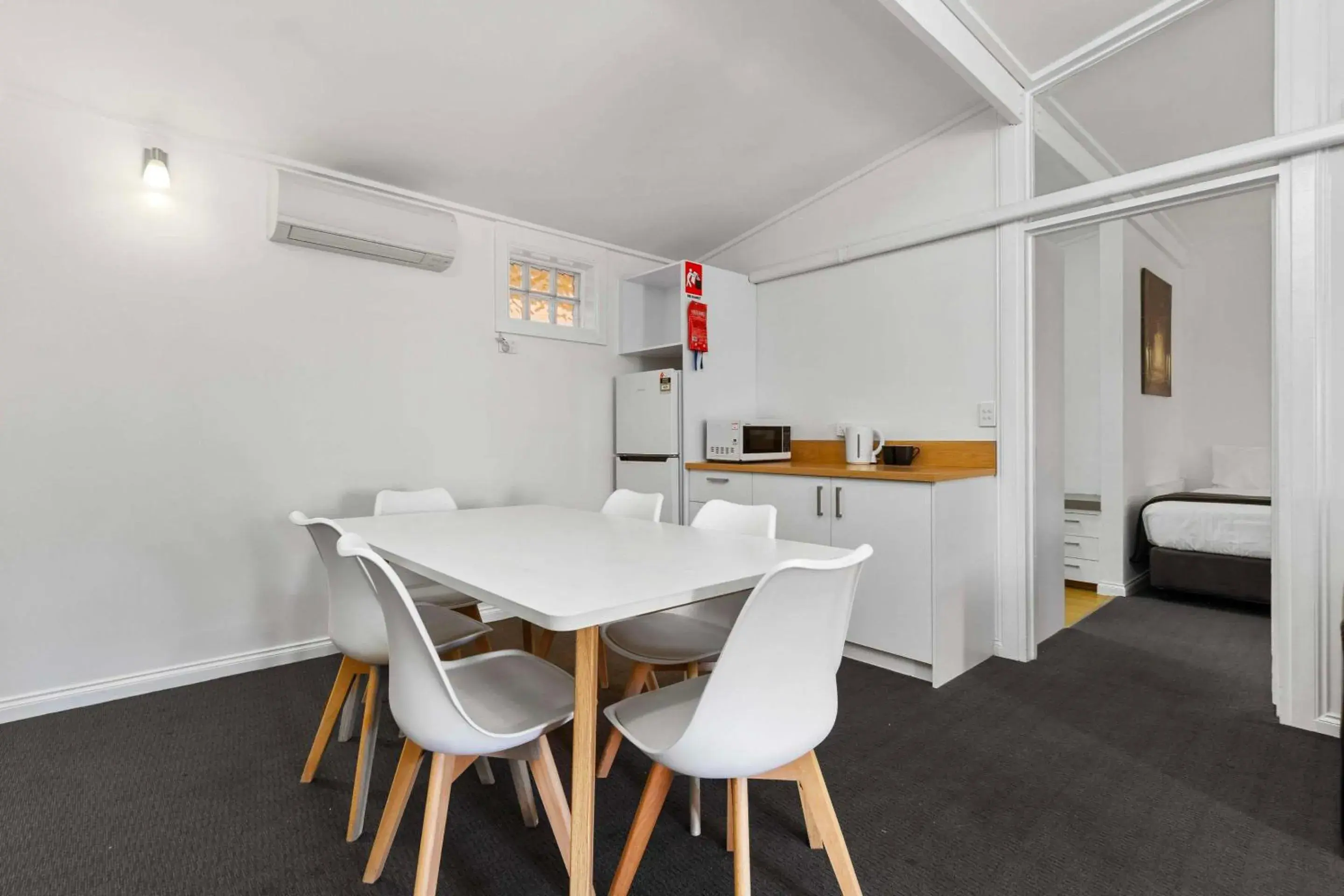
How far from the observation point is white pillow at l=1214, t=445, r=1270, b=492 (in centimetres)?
482

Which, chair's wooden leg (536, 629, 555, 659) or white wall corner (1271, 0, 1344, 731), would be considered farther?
chair's wooden leg (536, 629, 555, 659)

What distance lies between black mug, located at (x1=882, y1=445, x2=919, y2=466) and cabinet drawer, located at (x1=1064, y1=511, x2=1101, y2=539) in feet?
6.47

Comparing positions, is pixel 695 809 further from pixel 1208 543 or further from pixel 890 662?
pixel 1208 543

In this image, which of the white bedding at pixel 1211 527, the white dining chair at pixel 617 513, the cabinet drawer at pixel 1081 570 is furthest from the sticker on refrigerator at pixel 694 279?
the white bedding at pixel 1211 527

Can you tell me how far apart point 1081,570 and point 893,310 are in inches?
99.7

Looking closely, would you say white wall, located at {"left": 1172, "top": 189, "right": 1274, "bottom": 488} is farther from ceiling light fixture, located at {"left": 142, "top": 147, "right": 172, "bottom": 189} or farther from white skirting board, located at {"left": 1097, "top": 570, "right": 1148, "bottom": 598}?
ceiling light fixture, located at {"left": 142, "top": 147, "right": 172, "bottom": 189}

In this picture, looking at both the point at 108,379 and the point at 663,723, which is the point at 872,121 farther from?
the point at 108,379

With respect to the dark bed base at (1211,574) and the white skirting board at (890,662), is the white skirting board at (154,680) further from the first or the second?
the dark bed base at (1211,574)

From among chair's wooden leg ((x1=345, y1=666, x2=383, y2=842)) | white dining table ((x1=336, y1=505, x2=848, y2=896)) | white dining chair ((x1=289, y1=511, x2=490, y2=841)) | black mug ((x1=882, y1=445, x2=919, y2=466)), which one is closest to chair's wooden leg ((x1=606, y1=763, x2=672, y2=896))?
white dining table ((x1=336, y1=505, x2=848, y2=896))

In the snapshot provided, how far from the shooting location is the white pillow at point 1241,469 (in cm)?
482

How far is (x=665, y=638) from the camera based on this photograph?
73.7 inches

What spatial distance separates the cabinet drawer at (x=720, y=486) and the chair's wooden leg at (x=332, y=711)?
2.00m

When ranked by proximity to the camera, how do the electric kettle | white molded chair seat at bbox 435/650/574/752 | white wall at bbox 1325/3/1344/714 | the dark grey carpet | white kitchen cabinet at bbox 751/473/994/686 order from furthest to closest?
the electric kettle, white kitchen cabinet at bbox 751/473/994/686, white wall at bbox 1325/3/1344/714, the dark grey carpet, white molded chair seat at bbox 435/650/574/752

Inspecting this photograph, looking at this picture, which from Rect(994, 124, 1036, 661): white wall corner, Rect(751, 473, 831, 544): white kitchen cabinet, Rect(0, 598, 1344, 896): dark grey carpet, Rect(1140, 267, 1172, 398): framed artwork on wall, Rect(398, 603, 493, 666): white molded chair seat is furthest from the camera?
Rect(1140, 267, 1172, 398): framed artwork on wall
